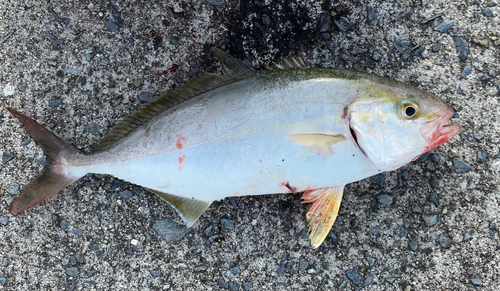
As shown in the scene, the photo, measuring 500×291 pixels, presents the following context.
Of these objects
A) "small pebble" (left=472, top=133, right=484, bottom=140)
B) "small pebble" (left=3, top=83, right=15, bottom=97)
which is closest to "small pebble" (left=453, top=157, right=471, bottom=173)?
"small pebble" (left=472, top=133, right=484, bottom=140)

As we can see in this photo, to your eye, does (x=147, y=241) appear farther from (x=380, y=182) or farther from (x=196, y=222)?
(x=380, y=182)

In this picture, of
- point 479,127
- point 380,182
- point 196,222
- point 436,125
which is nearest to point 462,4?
point 479,127

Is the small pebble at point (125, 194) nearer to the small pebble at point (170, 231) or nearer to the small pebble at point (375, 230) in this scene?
the small pebble at point (170, 231)

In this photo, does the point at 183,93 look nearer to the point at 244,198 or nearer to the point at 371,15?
the point at 244,198

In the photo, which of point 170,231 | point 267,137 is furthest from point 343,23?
point 170,231

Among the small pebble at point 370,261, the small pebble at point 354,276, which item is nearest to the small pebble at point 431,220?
the small pebble at point 370,261

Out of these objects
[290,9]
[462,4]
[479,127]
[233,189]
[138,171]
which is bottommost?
[479,127]

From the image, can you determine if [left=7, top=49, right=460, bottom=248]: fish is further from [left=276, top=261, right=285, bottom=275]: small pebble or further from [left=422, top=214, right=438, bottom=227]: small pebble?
[left=422, top=214, right=438, bottom=227]: small pebble
